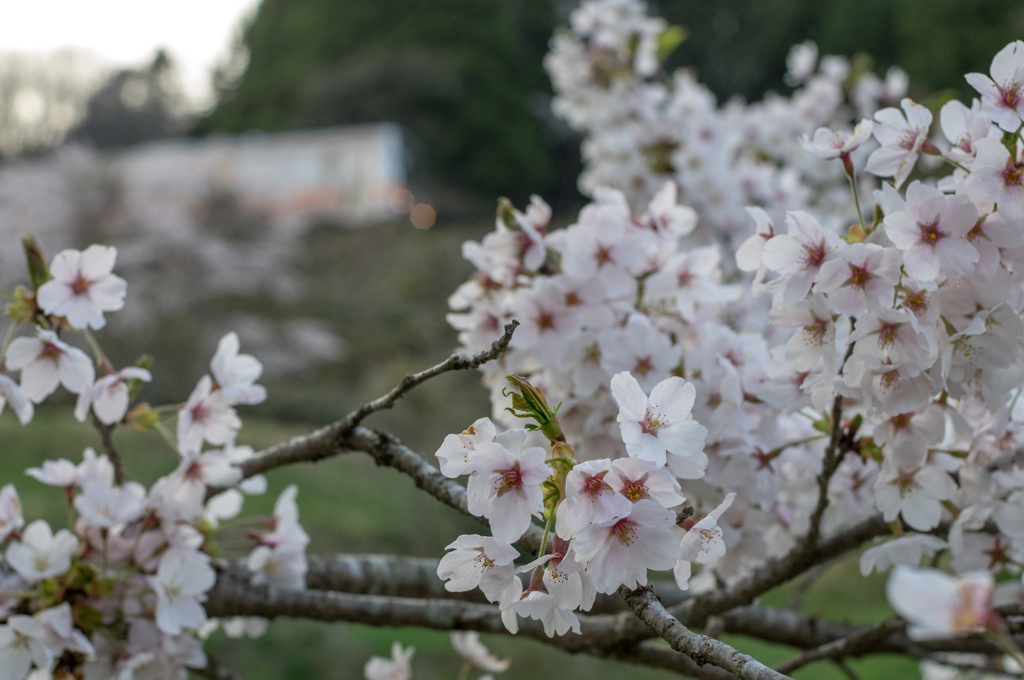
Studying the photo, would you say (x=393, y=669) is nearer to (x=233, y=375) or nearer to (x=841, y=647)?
(x=233, y=375)

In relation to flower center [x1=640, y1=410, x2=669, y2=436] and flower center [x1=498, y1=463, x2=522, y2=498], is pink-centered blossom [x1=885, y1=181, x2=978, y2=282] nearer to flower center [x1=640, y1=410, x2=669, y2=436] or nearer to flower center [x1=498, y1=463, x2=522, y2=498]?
flower center [x1=640, y1=410, x2=669, y2=436]

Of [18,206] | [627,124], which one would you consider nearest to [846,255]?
[627,124]

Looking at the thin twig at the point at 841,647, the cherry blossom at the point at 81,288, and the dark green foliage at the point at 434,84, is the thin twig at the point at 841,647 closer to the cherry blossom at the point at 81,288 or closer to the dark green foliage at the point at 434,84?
the cherry blossom at the point at 81,288

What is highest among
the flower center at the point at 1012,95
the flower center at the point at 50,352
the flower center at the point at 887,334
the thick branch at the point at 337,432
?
the flower center at the point at 1012,95

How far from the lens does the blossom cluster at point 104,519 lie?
3.15ft

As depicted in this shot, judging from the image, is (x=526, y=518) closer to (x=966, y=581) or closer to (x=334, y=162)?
(x=966, y=581)

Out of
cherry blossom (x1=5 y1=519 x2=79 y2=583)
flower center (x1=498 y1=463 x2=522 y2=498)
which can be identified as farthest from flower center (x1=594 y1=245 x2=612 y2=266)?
cherry blossom (x1=5 y1=519 x2=79 y2=583)

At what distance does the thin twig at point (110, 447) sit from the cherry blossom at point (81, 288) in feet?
0.54

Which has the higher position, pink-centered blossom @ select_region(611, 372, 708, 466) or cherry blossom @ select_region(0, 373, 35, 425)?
cherry blossom @ select_region(0, 373, 35, 425)

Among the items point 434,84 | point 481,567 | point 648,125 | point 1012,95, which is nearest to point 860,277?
point 1012,95

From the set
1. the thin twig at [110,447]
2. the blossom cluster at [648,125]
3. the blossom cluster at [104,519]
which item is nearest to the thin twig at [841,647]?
the blossom cluster at [104,519]

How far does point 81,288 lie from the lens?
999mm

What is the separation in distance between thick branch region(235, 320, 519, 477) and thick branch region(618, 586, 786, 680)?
24cm

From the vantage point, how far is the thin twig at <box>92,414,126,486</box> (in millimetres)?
1061
